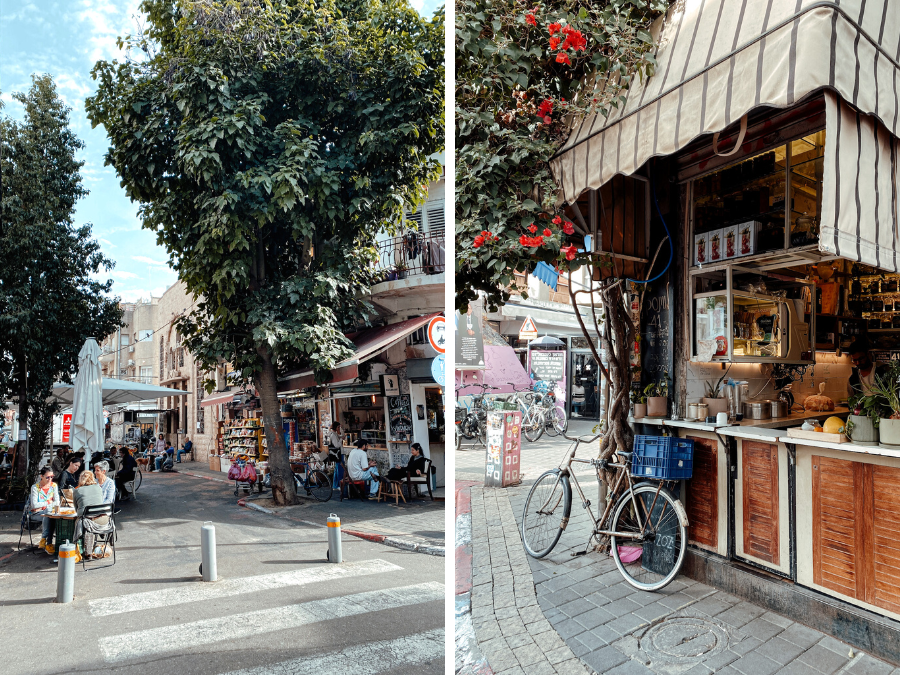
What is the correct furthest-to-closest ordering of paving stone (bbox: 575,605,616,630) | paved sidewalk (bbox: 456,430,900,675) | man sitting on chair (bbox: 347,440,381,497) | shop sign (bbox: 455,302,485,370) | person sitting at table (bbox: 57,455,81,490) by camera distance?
man sitting on chair (bbox: 347,440,381,497) < shop sign (bbox: 455,302,485,370) < person sitting at table (bbox: 57,455,81,490) < paving stone (bbox: 575,605,616,630) < paved sidewalk (bbox: 456,430,900,675)

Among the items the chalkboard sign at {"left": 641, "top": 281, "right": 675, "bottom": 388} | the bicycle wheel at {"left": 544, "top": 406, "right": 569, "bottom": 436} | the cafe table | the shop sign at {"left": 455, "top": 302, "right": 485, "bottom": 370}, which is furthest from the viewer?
the bicycle wheel at {"left": 544, "top": 406, "right": 569, "bottom": 436}

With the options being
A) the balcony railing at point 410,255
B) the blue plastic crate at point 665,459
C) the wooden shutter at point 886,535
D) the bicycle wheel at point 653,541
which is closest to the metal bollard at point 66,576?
the balcony railing at point 410,255

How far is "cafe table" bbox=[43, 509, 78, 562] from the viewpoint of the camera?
3217 millimetres

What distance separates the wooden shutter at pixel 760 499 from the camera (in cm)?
312

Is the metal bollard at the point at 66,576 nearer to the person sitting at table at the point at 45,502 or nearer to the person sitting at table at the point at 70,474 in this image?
the person sitting at table at the point at 45,502

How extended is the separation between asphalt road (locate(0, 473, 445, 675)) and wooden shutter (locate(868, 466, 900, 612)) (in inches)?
82.2

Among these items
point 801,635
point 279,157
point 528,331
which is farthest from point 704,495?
point 279,157

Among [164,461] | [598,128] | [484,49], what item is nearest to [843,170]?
[598,128]

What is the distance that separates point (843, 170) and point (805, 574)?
81.7 inches

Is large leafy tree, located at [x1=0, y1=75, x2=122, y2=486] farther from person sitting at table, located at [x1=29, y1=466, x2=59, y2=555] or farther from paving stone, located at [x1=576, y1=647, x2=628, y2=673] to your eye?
paving stone, located at [x1=576, y1=647, x2=628, y2=673]

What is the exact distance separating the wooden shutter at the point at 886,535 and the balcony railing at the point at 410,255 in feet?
11.0

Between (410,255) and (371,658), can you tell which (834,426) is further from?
(410,255)

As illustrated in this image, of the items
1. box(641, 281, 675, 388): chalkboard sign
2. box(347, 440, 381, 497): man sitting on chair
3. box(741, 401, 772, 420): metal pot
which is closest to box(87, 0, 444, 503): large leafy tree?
box(347, 440, 381, 497): man sitting on chair

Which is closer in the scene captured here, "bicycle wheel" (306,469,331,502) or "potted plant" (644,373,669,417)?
"potted plant" (644,373,669,417)
